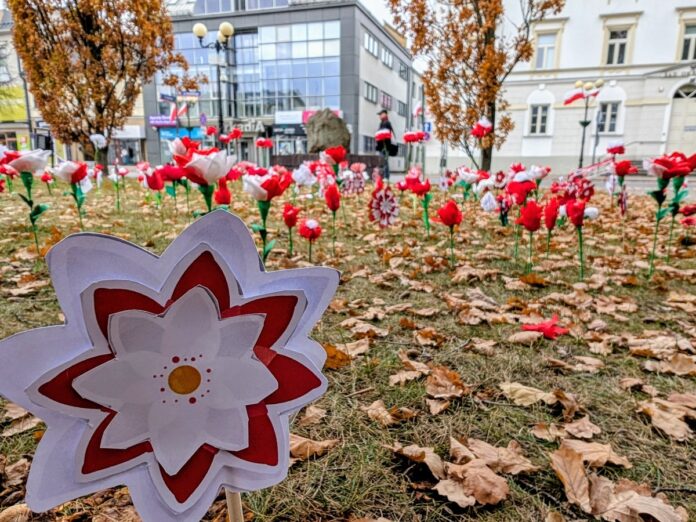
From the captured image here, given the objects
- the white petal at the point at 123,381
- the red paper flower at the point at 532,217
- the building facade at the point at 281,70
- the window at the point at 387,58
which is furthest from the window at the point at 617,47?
the white petal at the point at 123,381

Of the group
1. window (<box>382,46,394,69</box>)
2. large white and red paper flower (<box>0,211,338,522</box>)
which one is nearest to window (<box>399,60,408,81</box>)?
window (<box>382,46,394,69</box>)

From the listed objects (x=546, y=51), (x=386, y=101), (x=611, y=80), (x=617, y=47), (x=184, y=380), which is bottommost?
(x=184, y=380)

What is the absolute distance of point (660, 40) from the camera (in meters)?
19.9

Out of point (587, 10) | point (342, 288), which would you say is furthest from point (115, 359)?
point (587, 10)

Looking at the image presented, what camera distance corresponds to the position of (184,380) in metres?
0.61

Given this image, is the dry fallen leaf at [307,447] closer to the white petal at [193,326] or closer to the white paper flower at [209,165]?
the white petal at [193,326]

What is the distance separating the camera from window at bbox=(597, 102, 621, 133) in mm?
20797

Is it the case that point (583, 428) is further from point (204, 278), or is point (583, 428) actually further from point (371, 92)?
point (371, 92)

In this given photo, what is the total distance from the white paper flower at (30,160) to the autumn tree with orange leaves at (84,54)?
9.48 meters

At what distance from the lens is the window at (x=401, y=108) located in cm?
3991

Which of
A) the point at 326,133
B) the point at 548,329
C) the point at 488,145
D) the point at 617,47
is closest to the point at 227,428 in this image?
the point at 548,329

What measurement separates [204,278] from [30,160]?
8.02 feet

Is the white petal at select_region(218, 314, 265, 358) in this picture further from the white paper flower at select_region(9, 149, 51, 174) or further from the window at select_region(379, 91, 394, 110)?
the window at select_region(379, 91, 394, 110)

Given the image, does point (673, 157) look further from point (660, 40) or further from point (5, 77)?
point (5, 77)
